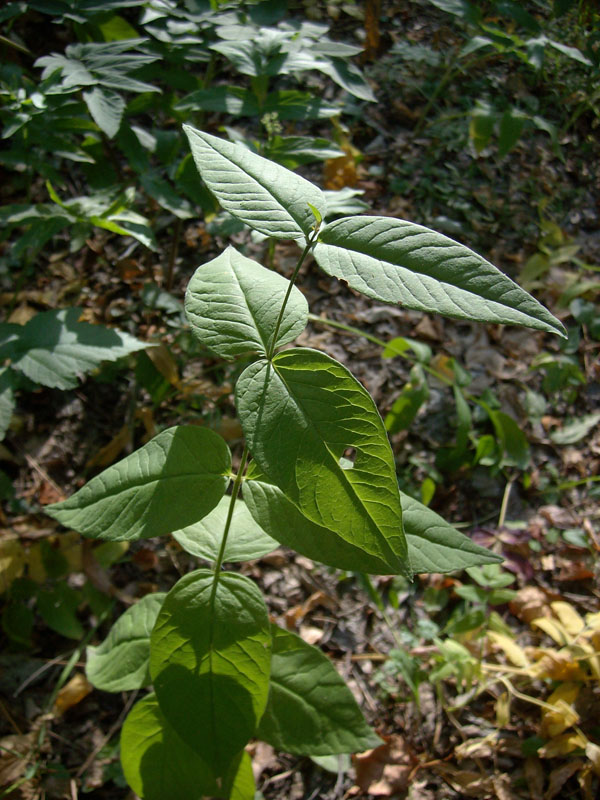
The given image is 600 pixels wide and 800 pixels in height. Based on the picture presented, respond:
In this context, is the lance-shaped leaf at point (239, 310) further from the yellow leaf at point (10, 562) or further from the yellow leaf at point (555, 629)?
the yellow leaf at point (555, 629)

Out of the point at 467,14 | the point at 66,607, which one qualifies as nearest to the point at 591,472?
the point at 467,14

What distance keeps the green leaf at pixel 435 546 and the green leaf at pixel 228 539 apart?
0.87ft

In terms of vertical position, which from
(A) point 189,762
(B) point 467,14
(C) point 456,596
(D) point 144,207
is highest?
(B) point 467,14

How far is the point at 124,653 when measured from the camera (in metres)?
1.17

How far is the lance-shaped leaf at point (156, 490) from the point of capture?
2.88 ft

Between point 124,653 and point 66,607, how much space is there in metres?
0.61

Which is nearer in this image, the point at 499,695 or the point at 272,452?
the point at 272,452

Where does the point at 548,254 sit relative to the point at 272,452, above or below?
below

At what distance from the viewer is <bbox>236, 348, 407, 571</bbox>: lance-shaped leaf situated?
2.30ft

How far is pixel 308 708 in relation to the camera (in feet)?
3.60

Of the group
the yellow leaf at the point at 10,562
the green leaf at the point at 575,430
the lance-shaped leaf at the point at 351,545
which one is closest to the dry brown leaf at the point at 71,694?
the yellow leaf at the point at 10,562

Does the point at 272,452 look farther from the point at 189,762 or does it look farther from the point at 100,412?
the point at 100,412

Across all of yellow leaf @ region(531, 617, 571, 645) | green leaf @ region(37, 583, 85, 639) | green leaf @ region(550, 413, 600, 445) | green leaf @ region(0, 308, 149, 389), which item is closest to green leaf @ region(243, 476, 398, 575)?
green leaf @ region(0, 308, 149, 389)

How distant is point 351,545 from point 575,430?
1.85m
